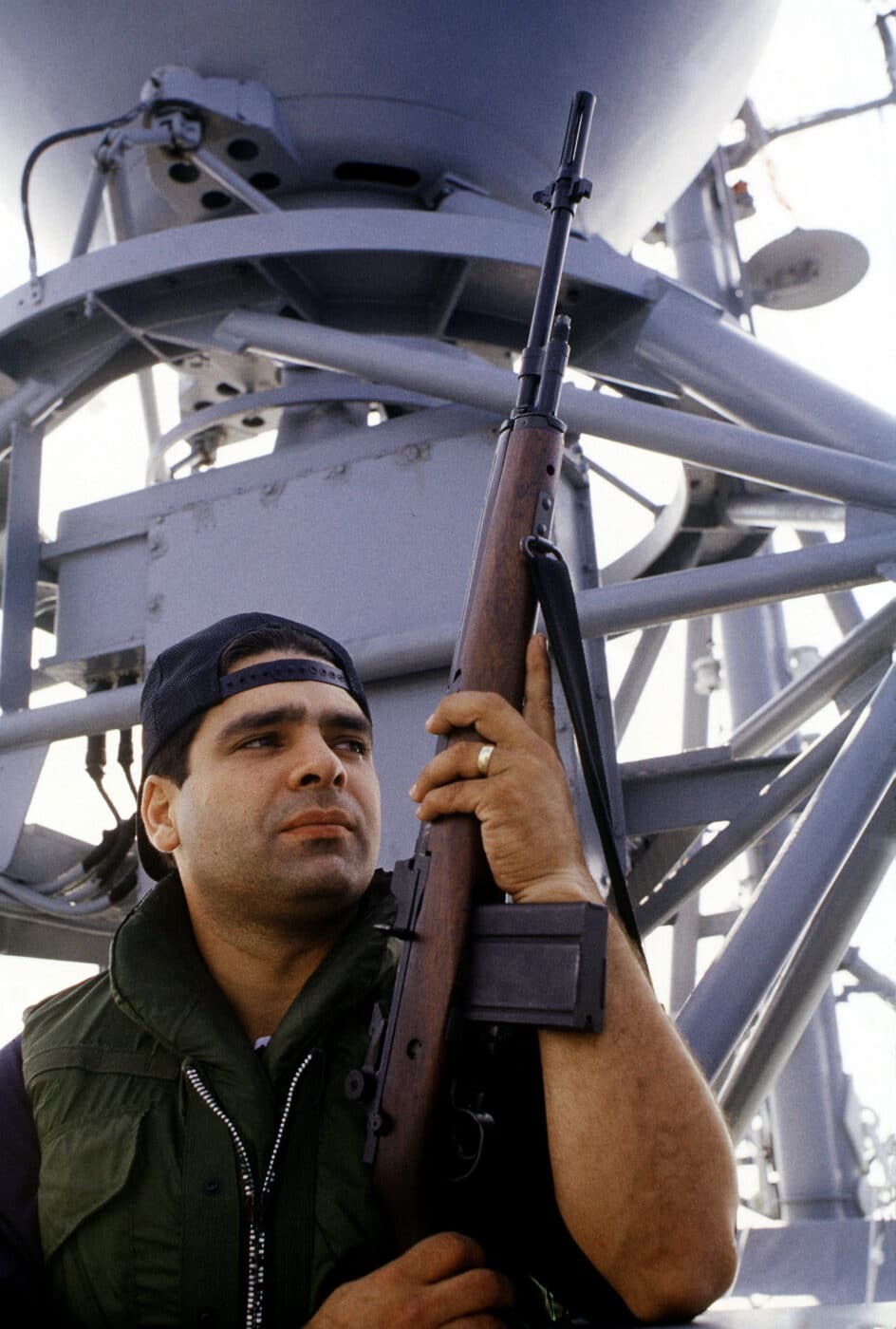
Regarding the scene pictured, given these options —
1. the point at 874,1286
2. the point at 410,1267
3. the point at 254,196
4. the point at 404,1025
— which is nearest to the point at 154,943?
the point at 404,1025

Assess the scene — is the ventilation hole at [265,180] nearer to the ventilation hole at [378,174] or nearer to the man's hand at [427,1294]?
the ventilation hole at [378,174]

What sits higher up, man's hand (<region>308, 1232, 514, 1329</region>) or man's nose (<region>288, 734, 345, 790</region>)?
man's nose (<region>288, 734, 345, 790</region>)

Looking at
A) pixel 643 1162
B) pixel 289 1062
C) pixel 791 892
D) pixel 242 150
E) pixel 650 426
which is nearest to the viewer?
pixel 643 1162

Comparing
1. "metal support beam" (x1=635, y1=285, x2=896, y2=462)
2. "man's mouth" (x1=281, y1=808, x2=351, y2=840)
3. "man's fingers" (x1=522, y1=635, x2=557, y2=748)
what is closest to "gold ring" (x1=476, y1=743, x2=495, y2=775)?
"man's fingers" (x1=522, y1=635, x2=557, y2=748)

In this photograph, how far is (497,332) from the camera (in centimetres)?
501

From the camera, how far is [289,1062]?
6.22ft

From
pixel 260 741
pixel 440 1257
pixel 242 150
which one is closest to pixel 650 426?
pixel 242 150

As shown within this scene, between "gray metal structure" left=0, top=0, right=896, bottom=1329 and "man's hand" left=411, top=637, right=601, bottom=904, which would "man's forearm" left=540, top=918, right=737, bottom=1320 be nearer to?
"man's hand" left=411, top=637, right=601, bottom=904

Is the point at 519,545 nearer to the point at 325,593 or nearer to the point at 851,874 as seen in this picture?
the point at 851,874

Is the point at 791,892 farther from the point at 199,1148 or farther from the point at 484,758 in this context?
the point at 199,1148

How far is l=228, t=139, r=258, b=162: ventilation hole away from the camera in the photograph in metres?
4.85

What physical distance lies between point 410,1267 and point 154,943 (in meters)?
0.70

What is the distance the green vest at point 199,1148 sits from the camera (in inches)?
68.5

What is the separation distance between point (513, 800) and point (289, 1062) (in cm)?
53
